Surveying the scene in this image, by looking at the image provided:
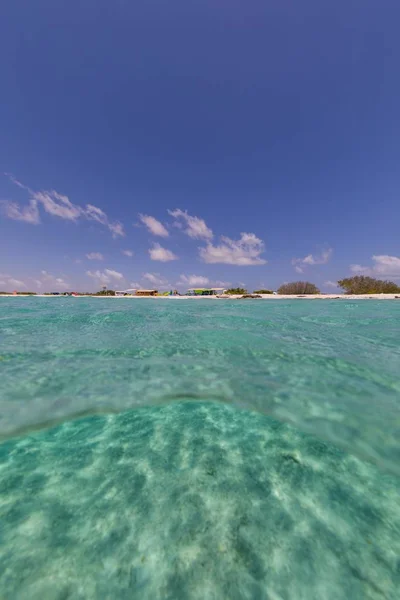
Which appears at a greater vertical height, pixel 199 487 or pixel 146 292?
pixel 146 292

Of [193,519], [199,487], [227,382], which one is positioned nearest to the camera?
[193,519]

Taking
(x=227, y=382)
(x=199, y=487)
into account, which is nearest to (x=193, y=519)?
(x=199, y=487)

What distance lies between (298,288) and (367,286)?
1619 centimetres

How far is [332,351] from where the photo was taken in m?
7.36

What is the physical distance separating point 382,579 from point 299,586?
544 mm

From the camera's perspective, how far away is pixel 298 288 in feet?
224

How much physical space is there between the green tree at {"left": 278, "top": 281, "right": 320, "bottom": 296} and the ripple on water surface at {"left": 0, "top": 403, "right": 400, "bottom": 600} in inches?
2673

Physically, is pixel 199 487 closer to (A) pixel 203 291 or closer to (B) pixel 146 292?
(A) pixel 203 291

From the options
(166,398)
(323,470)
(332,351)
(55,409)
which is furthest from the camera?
(332,351)

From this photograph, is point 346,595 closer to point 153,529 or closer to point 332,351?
point 153,529

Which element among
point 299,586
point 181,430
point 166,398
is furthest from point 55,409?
point 299,586

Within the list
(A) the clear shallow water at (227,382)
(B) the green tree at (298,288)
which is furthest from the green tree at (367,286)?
(A) the clear shallow water at (227,382)

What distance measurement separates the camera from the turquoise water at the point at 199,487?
1.58 meters

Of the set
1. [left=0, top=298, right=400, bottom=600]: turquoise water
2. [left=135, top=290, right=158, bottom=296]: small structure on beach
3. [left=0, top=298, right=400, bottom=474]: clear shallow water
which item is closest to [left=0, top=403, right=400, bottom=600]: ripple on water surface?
[left=0, top=298, right=400, bottom=600]: turquoise water
